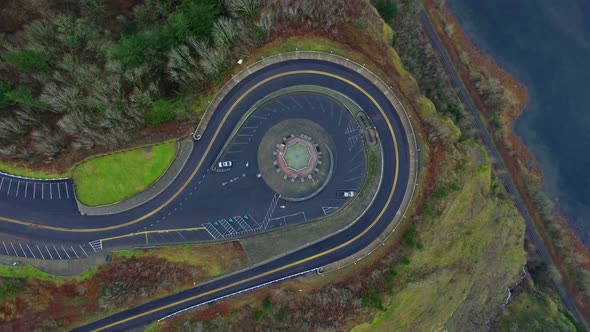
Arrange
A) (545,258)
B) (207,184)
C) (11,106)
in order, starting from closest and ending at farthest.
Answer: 1. (11,106)
2. (207,184)
3. (545,258)

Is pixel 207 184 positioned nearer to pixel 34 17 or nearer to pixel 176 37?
pixel 176 37

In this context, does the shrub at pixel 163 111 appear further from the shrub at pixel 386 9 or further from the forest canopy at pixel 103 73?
the shrub at pixel 386 9

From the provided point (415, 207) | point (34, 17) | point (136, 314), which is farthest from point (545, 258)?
point (34, 17)

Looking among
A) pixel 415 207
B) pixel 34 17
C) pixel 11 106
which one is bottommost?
pixel 415 207

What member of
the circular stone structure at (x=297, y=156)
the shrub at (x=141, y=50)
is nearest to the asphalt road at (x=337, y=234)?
the circular stone structure at (x=297, y=156)

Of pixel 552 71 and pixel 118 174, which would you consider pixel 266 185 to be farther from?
pixel 552 71

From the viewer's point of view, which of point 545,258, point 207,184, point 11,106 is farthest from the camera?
point 545,258
